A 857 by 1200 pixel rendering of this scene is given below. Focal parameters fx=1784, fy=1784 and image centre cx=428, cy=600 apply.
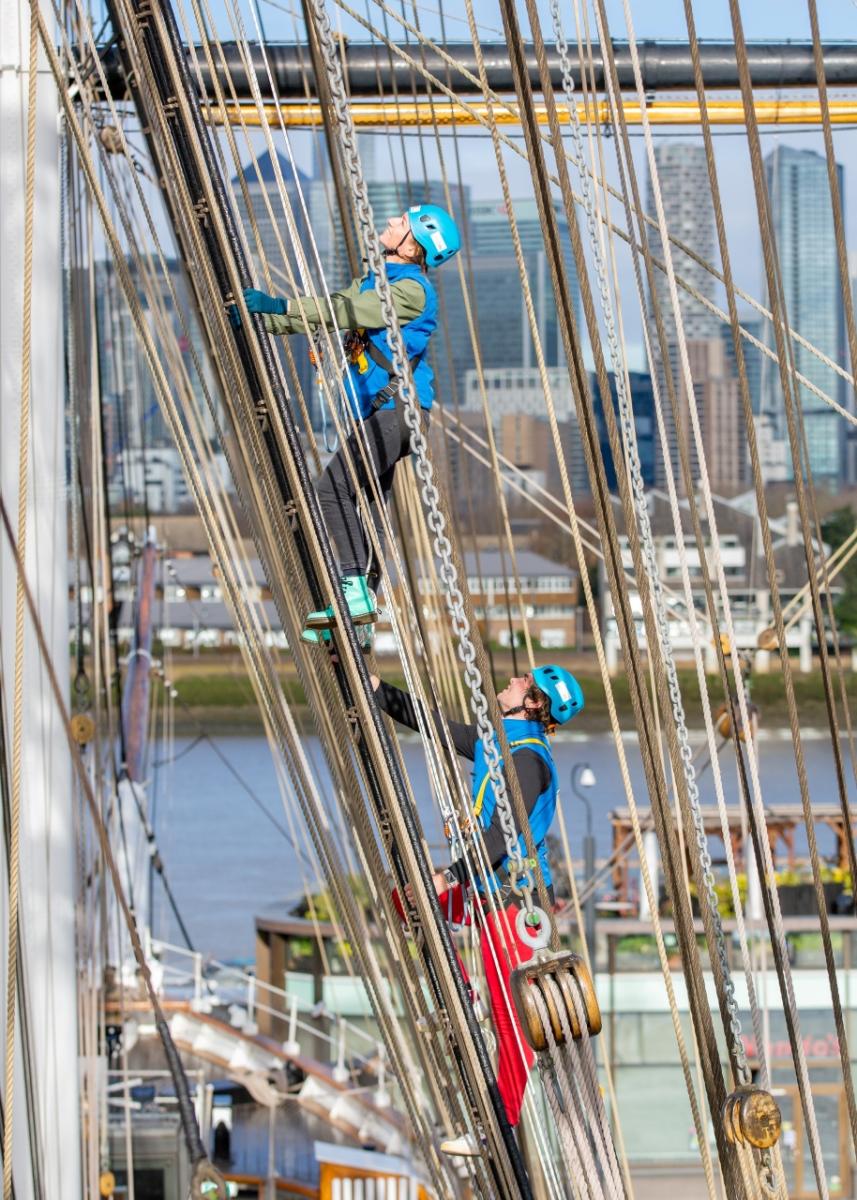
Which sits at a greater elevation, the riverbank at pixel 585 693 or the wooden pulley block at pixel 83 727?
the riverbank at pixel 585 693

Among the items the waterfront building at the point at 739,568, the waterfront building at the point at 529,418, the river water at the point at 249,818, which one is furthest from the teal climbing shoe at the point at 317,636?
the waterfront building at the point at 529,418

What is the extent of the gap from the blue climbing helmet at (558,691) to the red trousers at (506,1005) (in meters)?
0.36

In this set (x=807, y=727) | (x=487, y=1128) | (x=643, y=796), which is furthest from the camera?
(x=807, y=727)

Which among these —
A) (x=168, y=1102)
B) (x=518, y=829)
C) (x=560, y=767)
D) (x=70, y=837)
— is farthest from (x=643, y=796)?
(x=518, y=829)

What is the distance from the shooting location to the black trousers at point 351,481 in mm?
3008

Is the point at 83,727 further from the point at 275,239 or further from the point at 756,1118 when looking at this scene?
the point at 275,239

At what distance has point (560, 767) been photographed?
88.5 ft

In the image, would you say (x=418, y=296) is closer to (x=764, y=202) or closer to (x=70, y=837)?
(x=764, y=202)

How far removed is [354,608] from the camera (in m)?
2.96

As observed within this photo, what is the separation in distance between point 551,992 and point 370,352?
1.10 metres

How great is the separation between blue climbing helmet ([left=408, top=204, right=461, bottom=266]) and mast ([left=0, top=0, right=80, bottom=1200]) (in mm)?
1549

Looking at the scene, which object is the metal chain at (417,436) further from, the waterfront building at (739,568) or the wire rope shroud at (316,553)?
the waterfront building at (739,568)

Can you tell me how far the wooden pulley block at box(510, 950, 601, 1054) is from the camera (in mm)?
2596

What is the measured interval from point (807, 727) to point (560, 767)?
226 inches
